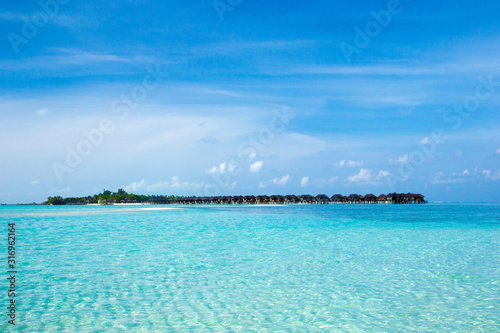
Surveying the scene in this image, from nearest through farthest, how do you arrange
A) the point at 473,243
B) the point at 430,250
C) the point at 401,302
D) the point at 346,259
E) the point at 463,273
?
the point at 401,302, the point at 463,273, the point at 346,259, the point at 430,250, the point at 473,243

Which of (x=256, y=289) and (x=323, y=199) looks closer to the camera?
(x=256, y=289)

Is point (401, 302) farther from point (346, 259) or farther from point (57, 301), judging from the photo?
point (57, 301)

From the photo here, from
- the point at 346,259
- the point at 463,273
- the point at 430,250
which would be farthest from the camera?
the point at 430,250

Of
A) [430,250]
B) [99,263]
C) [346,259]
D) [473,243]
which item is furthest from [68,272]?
[473,243]

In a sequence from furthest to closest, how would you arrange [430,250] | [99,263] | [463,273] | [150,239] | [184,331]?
[150,239] → [430,250] → [99,263] → [463,273] → [184,331]

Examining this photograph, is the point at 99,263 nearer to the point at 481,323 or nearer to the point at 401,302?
the point at 401,302

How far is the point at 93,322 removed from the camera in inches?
278

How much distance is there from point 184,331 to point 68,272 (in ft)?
21.2

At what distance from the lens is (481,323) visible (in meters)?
6.97

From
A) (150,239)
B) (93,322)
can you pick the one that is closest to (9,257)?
(150,239)

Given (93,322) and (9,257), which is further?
(9,257)

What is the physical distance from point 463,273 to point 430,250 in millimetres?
5025

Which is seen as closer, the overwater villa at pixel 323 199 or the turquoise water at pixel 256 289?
the turquoise water at pixel 256 289

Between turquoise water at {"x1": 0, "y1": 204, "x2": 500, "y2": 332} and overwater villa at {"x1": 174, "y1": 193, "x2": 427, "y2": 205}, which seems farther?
overwater villa at {"x1": 174, "y1": 193, "x2": 427, "y2": 205}
